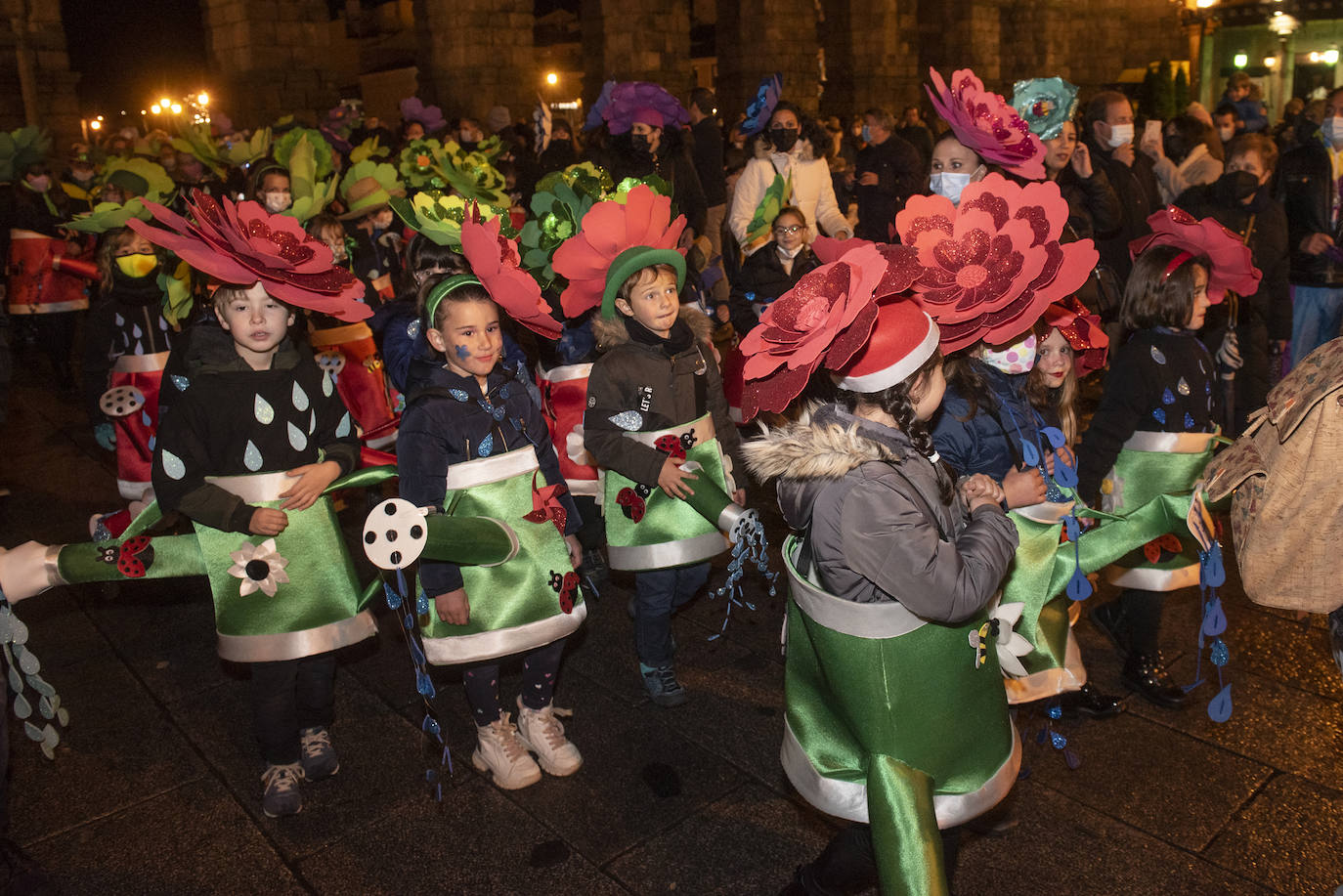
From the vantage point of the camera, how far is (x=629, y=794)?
3.45 meters

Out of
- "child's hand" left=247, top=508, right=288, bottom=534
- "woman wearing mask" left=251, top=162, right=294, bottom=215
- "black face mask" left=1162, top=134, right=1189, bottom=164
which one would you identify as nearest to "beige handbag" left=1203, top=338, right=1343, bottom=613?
"child's hand" left=247, top=508, right=288, bottom=534

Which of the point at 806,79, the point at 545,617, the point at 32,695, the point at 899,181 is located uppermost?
the point at 806,79

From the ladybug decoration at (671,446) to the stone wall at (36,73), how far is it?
16302mm

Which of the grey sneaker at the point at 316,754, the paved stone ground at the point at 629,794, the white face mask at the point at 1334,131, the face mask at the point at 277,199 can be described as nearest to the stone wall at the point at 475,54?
the face mask at the point at 277,199

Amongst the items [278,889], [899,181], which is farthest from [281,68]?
[278,889]

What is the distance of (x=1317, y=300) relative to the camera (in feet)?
21.1

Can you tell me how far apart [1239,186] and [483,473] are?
4882 millimetres

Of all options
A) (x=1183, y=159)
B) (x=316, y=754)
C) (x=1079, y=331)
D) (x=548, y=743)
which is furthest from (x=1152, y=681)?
(x=1183, y=159)

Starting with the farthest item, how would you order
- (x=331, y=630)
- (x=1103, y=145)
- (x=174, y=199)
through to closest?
(x=1103, y=145)
(x=174, y=199)
(x=331, y=630)

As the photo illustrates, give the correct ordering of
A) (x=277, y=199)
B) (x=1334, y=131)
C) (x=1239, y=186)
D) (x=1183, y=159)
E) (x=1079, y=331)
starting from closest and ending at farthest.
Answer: (x=1079, y=331) → (x=277, y=199) → (x=1239, y=186) → (x=1334, y=131) → (x=1183, y=159)

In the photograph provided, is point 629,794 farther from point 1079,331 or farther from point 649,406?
point 1079,331

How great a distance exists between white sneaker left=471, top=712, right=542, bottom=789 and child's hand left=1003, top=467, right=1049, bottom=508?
182cm

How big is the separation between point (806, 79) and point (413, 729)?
17621 millimetres

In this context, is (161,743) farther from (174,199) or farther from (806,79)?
(806,79)
